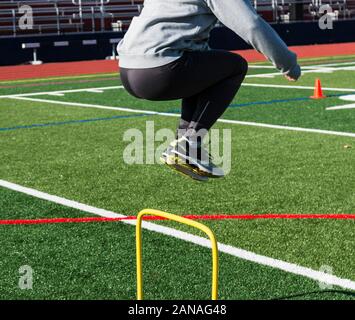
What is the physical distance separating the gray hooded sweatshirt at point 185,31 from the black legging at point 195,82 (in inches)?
1.8

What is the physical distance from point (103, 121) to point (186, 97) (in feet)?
24.6

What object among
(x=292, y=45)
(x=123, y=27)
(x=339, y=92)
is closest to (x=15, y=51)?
(x=123, y=27)

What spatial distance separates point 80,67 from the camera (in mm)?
23531

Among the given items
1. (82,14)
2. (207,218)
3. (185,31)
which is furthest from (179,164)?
(82,14)

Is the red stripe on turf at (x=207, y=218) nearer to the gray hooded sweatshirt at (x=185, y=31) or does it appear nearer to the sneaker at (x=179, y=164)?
the sneaker at (x=179, y=164)

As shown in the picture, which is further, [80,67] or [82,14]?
[82,14]

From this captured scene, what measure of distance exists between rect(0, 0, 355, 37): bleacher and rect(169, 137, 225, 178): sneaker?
2211 centimetres

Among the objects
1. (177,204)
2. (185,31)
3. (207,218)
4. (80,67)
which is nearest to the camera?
(185,31)

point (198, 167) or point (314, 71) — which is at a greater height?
point (198, 167)

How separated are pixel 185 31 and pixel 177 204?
9.10ft

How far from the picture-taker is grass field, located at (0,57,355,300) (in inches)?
180

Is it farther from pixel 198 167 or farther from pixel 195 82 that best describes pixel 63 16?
pixel 195 82

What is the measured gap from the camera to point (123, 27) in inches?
1121

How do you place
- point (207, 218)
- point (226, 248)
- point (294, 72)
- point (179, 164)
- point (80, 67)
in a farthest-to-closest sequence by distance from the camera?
point (80, 67) < point (207, 218) < point (226, 248) < point (179, 164) < point (294, 72)
